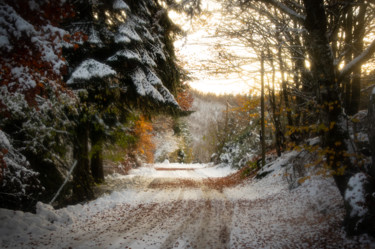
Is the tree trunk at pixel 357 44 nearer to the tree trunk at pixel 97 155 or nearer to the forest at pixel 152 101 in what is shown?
the forest at pixel 152 101

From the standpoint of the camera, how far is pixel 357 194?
14.1 ft

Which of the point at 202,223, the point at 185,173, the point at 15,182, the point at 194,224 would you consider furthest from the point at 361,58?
the point at 185,173

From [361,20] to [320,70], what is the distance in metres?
4.53

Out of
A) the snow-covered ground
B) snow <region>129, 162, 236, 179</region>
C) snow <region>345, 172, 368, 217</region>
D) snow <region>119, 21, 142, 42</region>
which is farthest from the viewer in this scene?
snow <region>129, 162, 236, 179</region>

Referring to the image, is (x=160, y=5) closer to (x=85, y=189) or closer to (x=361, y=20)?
(x=361, y=20)

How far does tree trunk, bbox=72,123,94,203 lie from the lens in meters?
8.64

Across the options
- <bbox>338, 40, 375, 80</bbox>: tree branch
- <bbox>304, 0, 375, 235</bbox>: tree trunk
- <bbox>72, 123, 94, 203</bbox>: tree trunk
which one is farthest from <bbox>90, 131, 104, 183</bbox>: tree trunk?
<bbox>338, 40, 375, 80</bbox>: tree branch

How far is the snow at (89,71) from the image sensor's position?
23.1 ft

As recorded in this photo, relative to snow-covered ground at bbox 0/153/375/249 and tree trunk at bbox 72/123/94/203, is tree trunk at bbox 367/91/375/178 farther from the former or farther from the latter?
tree trunk at bbox 72/123/94/203

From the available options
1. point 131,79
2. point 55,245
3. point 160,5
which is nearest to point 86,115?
point 131,79

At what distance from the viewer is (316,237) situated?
182 inches

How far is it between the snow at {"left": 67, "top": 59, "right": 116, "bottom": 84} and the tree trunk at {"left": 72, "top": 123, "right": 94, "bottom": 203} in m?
2.83

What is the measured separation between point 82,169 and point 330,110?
8750 millimetres

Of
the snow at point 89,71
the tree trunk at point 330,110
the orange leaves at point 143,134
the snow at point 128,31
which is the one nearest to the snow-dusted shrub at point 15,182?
the snow at point 89,71
